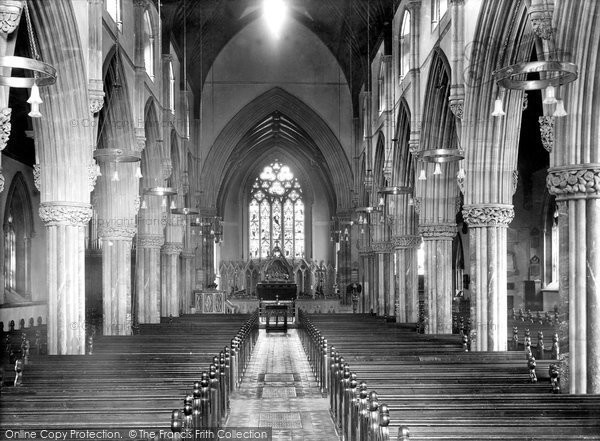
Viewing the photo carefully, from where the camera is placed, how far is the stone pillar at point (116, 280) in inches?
889

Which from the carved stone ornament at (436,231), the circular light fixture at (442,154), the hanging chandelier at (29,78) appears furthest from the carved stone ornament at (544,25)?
the carved stone ornament at (436,231)

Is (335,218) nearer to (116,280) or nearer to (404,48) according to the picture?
(404,48)

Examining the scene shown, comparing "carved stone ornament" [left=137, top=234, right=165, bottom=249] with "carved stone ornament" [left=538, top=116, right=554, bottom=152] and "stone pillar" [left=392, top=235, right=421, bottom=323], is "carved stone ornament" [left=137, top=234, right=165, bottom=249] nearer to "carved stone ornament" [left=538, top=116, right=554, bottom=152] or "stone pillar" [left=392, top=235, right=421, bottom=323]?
"stone pillar" [left=392, top=235, right=421, bottom=323]

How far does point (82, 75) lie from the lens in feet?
55.4

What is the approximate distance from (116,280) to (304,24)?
945 inches

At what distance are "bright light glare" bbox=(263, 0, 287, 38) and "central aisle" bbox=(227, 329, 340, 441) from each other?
894 inches

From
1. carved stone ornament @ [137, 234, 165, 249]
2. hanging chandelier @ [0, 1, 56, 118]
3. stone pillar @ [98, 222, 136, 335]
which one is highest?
hanging chandelier @ [0, 1, 56, 118]

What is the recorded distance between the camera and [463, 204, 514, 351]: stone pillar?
713 inches

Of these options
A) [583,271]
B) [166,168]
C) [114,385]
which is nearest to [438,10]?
[166,168]

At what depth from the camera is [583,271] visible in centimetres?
1217

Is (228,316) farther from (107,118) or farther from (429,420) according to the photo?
(429,420)

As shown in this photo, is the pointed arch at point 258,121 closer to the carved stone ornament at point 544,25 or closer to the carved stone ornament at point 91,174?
the carved stone ornament at point 91,174

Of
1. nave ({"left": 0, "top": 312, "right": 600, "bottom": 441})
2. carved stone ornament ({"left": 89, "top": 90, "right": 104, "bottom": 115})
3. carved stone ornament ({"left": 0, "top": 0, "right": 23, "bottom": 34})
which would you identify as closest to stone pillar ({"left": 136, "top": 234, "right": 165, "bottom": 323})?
nave ({"left": 0, "top": 312, "right": 600, "bottom": 441})

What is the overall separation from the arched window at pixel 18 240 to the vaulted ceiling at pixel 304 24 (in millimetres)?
8735
